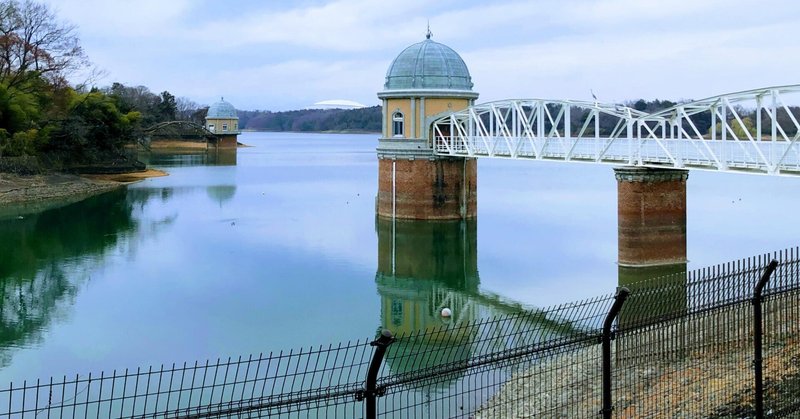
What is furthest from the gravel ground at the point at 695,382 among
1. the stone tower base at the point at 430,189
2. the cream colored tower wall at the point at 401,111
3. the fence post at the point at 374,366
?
the cream colored tower wall at the point at 401,111

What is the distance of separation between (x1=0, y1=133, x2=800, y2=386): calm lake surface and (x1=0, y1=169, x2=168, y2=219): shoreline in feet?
5.62

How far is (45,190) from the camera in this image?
5350 centimetres

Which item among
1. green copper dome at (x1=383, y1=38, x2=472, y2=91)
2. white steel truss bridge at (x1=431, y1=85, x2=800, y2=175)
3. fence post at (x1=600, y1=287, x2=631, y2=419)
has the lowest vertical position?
fence post at (x1=600, y1=287, x2=631, y2=419)

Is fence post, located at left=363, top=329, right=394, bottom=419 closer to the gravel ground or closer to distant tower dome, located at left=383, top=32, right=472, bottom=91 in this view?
the gravel ground

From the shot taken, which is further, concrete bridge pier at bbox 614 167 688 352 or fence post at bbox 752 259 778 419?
concrete bridge pier at bbox 614 167 688 352

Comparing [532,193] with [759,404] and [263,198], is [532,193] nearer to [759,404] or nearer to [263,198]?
[263,198]

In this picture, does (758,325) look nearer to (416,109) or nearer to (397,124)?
(416,109)

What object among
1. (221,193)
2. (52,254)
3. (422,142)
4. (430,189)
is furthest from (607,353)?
(221,193)

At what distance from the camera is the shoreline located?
48000 mm

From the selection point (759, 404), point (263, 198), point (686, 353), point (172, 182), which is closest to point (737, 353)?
point (686, 353)

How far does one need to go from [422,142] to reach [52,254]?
17206mm

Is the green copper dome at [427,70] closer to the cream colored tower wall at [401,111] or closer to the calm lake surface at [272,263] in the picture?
the cream colored tower wall at [401,111]

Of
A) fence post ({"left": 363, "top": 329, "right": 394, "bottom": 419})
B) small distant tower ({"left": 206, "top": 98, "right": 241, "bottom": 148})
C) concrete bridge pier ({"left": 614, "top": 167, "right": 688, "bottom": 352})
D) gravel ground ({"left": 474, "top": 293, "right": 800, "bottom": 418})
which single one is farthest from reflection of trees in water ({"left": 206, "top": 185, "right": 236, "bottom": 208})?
small distant tower ({"left": 206, "top": 98, "right": 241, "bottom": 148})

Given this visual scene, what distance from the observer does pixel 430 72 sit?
43.8 m
